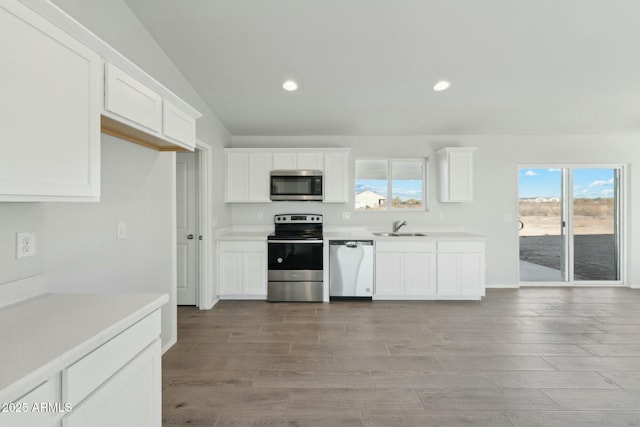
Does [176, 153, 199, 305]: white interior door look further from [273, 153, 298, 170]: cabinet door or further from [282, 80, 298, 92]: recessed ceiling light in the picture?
[282, 80, 298, 92]: recessed ceiling light

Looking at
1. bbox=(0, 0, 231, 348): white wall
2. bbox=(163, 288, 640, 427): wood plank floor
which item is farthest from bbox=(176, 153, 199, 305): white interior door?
bbox=(0, 0, 231, 348): white wall

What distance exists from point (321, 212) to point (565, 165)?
3.87 m

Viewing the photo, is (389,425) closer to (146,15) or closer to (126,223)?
(126,223)

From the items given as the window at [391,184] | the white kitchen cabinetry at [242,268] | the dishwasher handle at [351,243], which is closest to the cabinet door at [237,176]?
the white kitchen cabinetry at [242,268]

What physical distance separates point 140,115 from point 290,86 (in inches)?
82.4

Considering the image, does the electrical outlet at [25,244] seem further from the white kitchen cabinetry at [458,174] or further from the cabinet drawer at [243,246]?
the white kitchen cabinetry at [458,174]

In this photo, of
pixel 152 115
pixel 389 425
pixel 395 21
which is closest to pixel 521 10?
pixel 395 21

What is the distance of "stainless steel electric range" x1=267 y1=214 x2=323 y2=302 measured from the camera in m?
4.26

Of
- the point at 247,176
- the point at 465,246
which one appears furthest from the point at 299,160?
the point at 465,246

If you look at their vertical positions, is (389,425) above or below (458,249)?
below

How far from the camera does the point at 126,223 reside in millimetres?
2354

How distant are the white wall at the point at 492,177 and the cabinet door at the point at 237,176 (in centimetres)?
35

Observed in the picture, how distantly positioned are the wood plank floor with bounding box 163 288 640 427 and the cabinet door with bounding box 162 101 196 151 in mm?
1773

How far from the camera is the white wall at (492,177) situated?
4914mm
